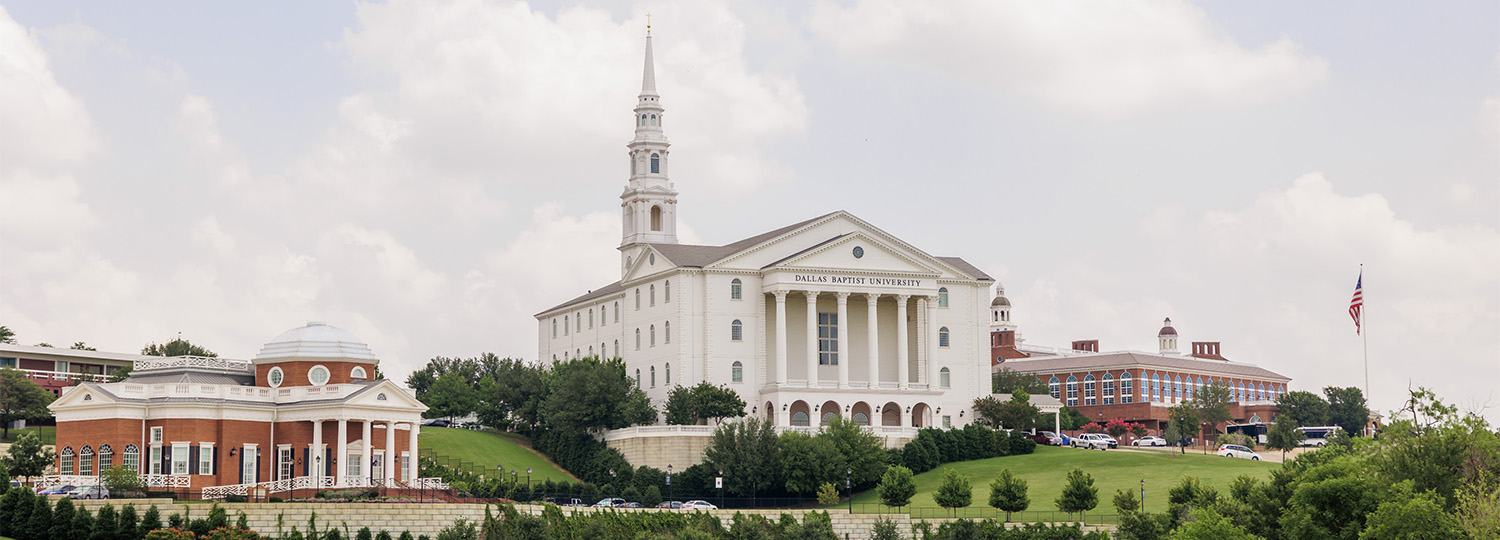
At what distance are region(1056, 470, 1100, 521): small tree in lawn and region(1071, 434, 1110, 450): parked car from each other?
29267 millimetres

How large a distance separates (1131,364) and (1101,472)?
59019mm

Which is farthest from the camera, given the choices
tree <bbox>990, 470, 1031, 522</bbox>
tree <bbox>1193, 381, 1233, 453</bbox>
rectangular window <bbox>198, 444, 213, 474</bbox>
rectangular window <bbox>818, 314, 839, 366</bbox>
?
tree <bbox>1193, 381, 1233, 453</bbox>

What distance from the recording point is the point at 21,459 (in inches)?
3275

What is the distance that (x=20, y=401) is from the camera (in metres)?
106

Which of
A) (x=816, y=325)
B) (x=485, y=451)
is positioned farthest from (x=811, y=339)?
(x=485, y=451)

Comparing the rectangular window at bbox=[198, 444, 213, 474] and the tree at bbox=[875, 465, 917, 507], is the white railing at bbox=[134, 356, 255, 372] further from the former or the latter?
the tree at bbox=[875, 465, 917, 507]

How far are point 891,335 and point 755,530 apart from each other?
40248mm

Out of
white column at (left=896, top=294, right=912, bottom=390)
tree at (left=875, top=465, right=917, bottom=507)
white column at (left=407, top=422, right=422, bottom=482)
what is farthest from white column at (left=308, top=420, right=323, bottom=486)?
white column at (left=896, top=294, right=912, bottom=390)

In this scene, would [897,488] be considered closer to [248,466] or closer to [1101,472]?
[1101,472]

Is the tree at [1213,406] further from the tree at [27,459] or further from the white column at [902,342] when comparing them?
the tree at [27,459]

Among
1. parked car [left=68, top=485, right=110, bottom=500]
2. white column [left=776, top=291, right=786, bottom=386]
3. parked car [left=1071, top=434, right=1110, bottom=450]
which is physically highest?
white column [left=776, top=291, right=786, bottom=386]

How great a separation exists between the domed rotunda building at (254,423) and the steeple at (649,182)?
152 feet

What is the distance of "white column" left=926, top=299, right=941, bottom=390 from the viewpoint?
119 metres

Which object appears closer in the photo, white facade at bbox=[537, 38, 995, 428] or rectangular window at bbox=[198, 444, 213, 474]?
rectangular window at bbox=[198, 444, 213, 474]
